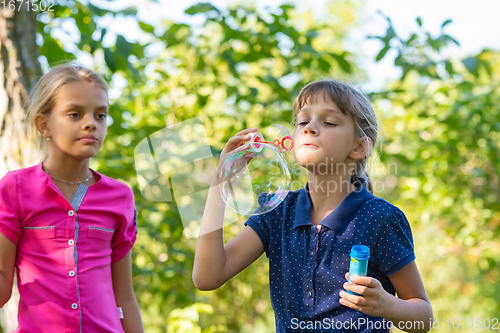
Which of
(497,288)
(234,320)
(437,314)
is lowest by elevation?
(437,314)

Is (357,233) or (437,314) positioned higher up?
(357,233)

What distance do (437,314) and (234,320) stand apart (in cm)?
569

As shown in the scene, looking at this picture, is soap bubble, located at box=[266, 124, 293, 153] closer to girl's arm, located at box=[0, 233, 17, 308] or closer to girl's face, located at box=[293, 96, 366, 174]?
girl's face, located at box=[293, 96, 366, 174]

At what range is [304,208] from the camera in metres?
1.51

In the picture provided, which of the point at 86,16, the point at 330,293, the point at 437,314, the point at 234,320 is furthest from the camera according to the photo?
the point at 437,314

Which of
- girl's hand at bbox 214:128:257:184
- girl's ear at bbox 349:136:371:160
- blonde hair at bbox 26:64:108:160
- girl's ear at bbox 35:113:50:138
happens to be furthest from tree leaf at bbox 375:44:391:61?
girl's ear at bbox 35:113:50:138

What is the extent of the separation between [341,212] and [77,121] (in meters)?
0.98

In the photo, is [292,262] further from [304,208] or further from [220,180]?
[220,180]

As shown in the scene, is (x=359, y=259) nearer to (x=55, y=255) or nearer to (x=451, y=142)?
(x=55, y=255)

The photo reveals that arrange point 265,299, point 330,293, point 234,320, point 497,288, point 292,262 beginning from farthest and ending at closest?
point 497,288 → point 265,299 → point 234,320 → point 292,262 → point 330,293

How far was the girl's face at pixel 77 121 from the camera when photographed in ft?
4.62

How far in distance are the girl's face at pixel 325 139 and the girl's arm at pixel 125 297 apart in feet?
2.66

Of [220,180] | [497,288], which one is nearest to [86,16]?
[220,180]

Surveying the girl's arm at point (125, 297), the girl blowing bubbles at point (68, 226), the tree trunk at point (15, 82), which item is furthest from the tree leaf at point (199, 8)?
the girl's arm at point (125, 297)
